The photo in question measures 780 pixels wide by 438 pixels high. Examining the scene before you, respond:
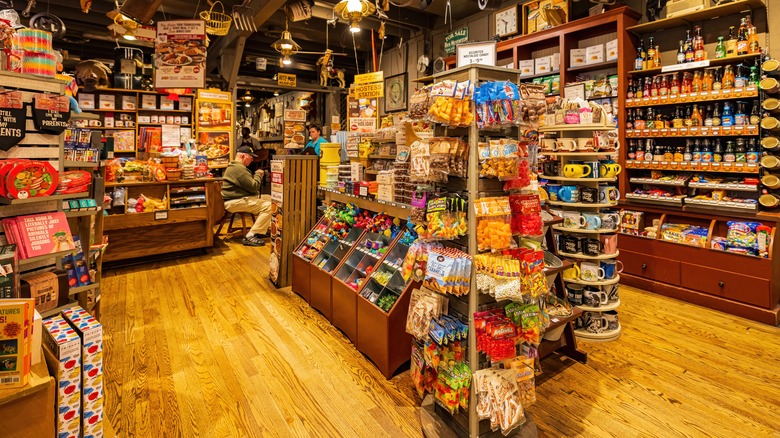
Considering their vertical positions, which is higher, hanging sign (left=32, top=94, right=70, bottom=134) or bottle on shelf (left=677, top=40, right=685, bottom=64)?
bottle on shelf (left=677, top=40, right=685, bottom=64)

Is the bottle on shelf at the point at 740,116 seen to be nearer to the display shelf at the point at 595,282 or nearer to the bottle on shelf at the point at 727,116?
the bottle on shelf at the point at 727,116

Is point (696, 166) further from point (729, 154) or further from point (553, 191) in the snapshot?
point (553, 191)

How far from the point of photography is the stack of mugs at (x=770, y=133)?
3613 millimetres

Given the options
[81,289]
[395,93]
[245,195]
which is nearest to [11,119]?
[81,289]

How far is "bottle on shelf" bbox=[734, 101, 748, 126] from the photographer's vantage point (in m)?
3.90

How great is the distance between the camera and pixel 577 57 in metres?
5.09

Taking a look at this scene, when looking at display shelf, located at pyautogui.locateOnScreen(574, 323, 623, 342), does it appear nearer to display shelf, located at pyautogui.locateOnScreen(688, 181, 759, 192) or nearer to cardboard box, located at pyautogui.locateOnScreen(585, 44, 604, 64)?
display shelf, located at pyautogui.locateOnScreen(688, 181, 759, 192)

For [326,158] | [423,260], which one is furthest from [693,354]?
[326,158]

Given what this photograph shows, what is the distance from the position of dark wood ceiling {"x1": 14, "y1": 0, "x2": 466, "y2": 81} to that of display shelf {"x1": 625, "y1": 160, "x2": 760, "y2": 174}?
3.94m

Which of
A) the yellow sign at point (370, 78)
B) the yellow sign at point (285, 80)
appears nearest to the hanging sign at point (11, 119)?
the yellow sign at point (370, 78)

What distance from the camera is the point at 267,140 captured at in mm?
14383

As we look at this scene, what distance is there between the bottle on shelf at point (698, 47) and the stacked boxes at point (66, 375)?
5.40 metres

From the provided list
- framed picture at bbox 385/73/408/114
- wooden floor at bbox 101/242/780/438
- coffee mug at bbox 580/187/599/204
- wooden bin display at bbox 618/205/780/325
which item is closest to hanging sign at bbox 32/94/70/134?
wooden floor at bbox 101/242/780/438

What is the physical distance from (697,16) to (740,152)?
143 centimetres
